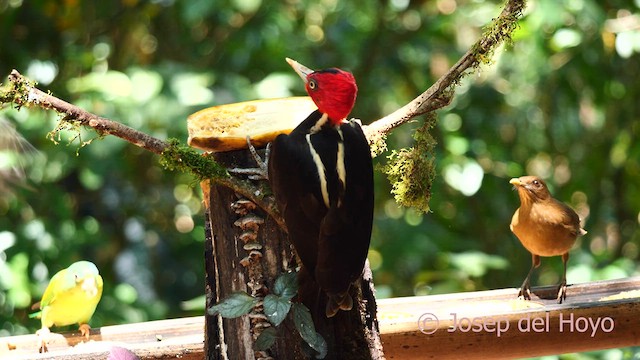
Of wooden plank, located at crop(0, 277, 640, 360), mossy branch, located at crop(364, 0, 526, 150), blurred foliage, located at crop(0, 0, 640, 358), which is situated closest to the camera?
mossy branch, located at crop(364, 0, 526, 150)

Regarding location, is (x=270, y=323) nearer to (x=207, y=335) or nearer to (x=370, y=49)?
(x=207, y=335)

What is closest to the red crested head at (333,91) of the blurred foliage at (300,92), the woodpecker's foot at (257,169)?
the woodpecker's foot at (257,169)

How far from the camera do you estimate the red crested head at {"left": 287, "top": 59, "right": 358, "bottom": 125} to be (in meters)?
1.68

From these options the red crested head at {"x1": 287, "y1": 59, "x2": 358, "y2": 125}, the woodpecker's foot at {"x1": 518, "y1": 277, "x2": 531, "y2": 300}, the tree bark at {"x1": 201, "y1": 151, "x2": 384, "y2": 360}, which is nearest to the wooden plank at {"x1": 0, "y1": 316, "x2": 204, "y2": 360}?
the tree bark at {"x1": 201, "y1": 151, "x2": 384, "y2": 360}

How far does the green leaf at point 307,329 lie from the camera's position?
177 cm

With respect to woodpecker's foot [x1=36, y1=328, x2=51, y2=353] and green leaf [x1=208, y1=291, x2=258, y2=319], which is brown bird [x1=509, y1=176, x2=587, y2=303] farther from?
woodpecker's foot [x1=36, y1=328, x2=51, y2=353]

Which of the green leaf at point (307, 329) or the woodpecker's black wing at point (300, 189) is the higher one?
the woodpecker's black wing at point (300, 189)

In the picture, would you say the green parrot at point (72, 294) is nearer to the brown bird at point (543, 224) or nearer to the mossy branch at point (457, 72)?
the mossy branch at point (457, 72)

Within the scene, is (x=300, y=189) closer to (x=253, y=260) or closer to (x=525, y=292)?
(x=253, y=260)

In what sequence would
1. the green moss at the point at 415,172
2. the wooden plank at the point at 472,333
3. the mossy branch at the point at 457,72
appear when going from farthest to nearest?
1. the wooden plank at the point at 472,333
2. the green moss at the point at 415,172
3. the mossy branch at the point at 457,72

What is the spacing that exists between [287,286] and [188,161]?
13.2 inches

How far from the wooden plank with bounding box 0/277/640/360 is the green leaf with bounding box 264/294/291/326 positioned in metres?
0.45

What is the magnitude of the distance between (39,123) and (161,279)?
3.97 feet

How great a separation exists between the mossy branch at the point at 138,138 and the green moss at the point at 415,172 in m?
0.37
